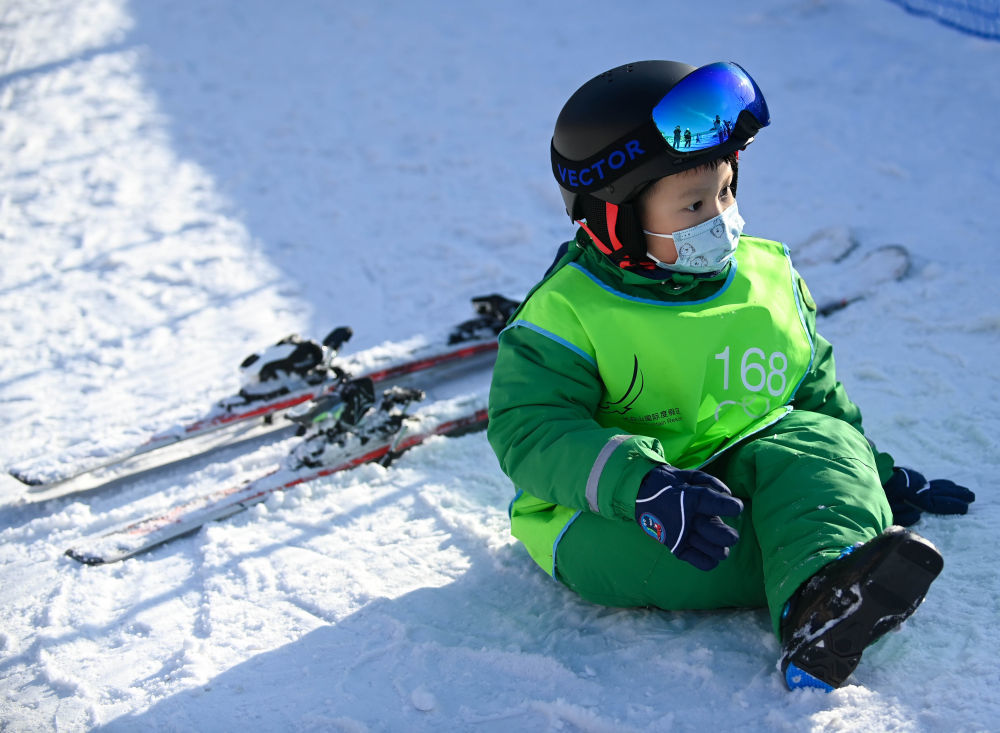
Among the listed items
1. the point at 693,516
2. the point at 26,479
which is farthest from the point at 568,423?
the point at 26,479

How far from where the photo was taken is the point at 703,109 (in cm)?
230


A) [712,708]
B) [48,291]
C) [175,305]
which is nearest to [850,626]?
[712,708]

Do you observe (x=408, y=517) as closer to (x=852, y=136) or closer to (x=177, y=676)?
(x=177, y=676)

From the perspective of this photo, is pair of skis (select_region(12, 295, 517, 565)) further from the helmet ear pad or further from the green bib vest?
the helmet ear pad

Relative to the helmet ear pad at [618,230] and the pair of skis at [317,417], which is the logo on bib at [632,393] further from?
the pair of skis at [317,417]

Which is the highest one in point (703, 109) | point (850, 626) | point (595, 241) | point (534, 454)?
point (703, 109)

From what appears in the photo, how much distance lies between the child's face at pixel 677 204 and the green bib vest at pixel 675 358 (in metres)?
0.16

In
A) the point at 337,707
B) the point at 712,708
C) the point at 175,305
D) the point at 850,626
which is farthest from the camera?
the point at 175,305

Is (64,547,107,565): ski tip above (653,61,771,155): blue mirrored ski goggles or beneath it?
beneath

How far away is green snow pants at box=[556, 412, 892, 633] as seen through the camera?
213cm

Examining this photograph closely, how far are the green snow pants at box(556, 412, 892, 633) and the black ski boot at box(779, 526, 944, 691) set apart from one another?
76mm

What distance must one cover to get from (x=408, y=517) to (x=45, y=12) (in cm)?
954

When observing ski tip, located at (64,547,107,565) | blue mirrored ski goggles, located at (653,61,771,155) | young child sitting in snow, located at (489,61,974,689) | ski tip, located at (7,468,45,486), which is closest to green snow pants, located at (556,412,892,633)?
young child sitting in snow, located at (489,61,974,689)

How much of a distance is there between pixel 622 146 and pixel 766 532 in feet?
3.44
